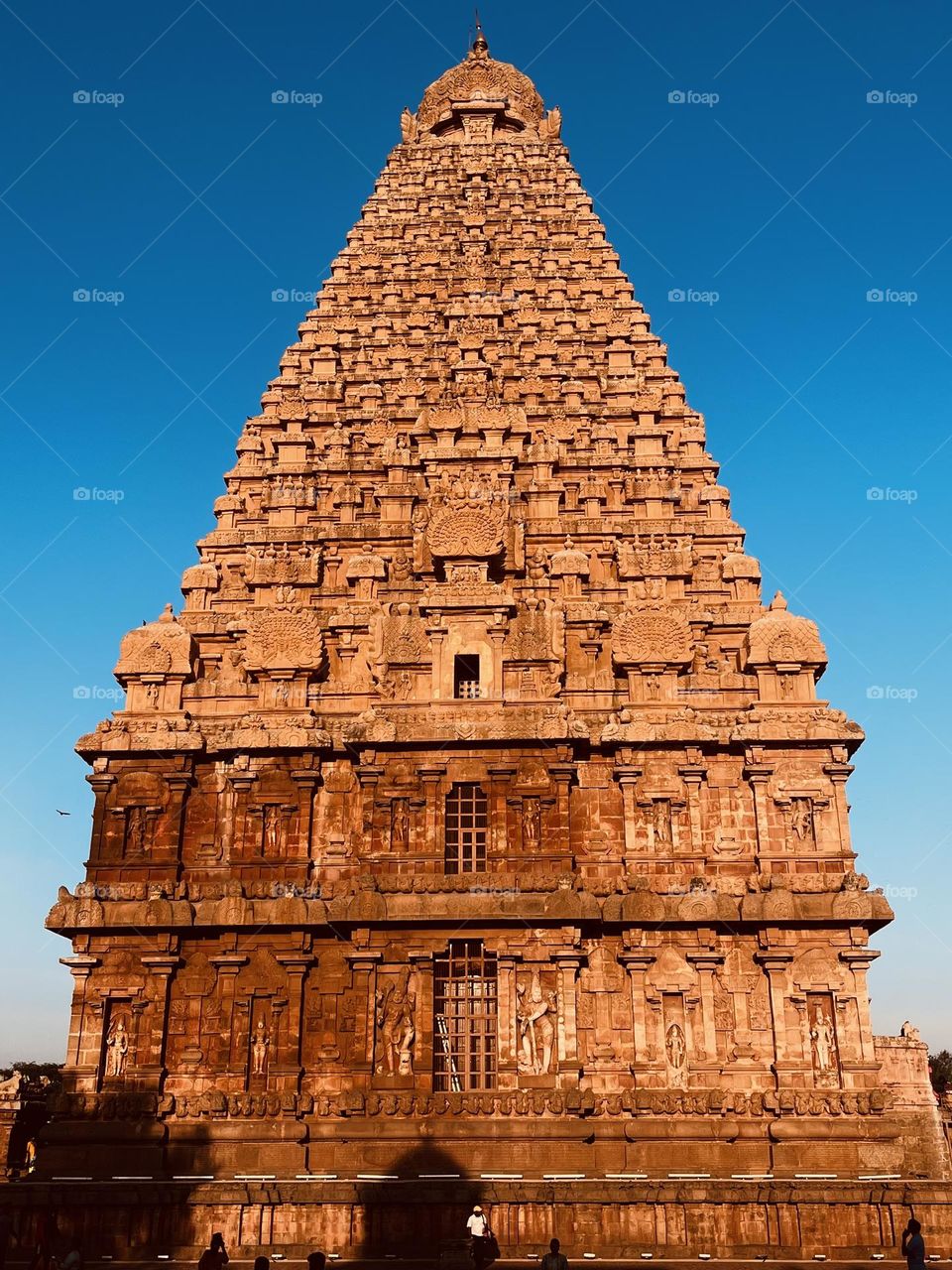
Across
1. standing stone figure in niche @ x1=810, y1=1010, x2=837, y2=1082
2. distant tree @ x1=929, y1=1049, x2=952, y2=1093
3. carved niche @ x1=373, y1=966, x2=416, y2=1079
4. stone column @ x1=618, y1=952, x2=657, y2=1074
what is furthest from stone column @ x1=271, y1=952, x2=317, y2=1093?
distant tree @ x1=929, y1=1049, x2=952, y2=1093

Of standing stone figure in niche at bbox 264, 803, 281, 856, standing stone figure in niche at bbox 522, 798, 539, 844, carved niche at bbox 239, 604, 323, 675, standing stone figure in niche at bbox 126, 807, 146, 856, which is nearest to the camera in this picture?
standing stone figure in niche at bbox 522, 798, 539, 844

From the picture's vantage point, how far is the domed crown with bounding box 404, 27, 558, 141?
50.6 meters

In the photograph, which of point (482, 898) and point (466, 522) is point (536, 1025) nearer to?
point (482, 898)

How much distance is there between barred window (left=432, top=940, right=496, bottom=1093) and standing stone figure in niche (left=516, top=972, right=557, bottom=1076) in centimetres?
79

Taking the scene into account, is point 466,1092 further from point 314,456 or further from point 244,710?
point 314,456

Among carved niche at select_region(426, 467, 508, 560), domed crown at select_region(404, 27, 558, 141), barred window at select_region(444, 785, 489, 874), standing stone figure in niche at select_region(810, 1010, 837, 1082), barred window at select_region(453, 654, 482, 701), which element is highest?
domed crown at select_region(404, 27, 558, 141)

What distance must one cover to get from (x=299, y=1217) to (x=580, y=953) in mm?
7679

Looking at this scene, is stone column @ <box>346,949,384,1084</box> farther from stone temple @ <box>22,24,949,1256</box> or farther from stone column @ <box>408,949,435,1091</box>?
stone column @ <box>408,949,435,1091</box>

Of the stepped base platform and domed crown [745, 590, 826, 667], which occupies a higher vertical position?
domed crown [745, 590, 826, 667]

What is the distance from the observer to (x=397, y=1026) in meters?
24.9

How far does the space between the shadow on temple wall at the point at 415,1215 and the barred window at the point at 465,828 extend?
7.32m

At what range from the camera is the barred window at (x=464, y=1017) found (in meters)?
25.0

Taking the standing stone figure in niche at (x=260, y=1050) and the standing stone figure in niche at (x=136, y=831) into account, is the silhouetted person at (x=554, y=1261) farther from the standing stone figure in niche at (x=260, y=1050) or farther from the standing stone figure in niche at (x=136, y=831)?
the standing stone figure in niche at (x=136, y=831)

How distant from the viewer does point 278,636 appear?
29.8 meters
